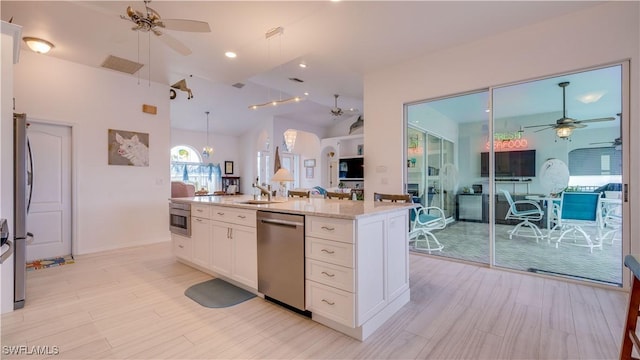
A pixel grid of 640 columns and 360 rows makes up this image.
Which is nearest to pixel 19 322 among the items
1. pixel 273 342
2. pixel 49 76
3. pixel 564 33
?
pixel 273 342

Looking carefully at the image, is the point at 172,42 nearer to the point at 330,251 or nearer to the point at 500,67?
the point at 330,251

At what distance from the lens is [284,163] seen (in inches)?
398

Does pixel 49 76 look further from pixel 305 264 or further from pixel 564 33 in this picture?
pixel 564 33

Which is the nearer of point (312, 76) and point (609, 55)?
point (609, 55)

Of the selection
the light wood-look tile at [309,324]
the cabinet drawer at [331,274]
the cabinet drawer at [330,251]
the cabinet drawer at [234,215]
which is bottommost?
the light wood-look tile at [309,324]

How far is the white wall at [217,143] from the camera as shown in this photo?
991 centimetres

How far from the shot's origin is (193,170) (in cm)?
1037

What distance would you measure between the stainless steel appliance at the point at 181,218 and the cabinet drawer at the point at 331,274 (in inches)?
80.2

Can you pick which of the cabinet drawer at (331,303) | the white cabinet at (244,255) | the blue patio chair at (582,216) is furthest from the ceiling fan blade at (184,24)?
the blue patio chair at (582,216)

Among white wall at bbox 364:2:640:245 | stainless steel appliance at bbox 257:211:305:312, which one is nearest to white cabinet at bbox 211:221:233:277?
stainless steel appliance at bbox 257:211:305:312

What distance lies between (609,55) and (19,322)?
5872mm

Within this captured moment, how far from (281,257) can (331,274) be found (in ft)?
1.68

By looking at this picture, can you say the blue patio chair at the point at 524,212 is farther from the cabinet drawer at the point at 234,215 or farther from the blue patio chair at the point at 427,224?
the cabinet drawer at the point at 234,215

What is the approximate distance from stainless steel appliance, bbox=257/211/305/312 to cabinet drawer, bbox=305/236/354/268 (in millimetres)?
84
